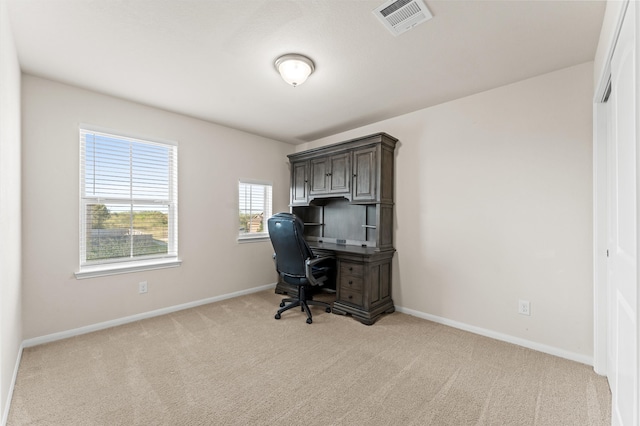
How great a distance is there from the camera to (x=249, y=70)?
244 centimetres

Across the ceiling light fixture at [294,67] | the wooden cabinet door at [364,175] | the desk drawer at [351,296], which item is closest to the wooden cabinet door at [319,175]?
the wooden cabinet door at [364,175]

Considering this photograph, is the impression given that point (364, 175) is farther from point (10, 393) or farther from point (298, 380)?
point (10, 393)

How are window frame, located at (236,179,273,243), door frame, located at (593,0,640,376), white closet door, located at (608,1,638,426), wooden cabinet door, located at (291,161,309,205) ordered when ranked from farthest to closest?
1. wooden cabinet door, located at (291,161,309,205)
2. window frame, located at (236,179,273,243)
3. door frame, located at (593,0,640,376)
4. white closet door, located at (608,1,638,426)

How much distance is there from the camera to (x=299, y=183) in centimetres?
442

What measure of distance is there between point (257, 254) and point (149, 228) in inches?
61.7

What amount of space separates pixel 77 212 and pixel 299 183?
2743 millimetres

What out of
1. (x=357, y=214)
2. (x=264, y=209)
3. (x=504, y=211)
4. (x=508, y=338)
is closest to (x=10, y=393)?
(x=264, y=209)

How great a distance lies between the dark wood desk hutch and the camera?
127 inches

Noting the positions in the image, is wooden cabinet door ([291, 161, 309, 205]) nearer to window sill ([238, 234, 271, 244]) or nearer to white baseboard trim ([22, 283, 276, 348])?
window sill ([238, 234, 271, 244])

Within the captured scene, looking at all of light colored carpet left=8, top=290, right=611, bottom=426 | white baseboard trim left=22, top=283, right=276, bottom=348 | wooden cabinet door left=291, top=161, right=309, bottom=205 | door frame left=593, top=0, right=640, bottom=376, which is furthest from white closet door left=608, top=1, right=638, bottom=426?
white baseboard trim left=22, top=283, right=276, bottom=348

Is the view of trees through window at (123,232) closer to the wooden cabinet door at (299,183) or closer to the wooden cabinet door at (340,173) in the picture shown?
the wooden cabinet door at (299,183)

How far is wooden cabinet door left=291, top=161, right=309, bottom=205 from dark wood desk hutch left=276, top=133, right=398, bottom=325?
16 millimetres

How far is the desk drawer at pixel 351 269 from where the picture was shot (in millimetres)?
3234

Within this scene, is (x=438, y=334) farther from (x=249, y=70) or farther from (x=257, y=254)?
(x=249, y=70)
